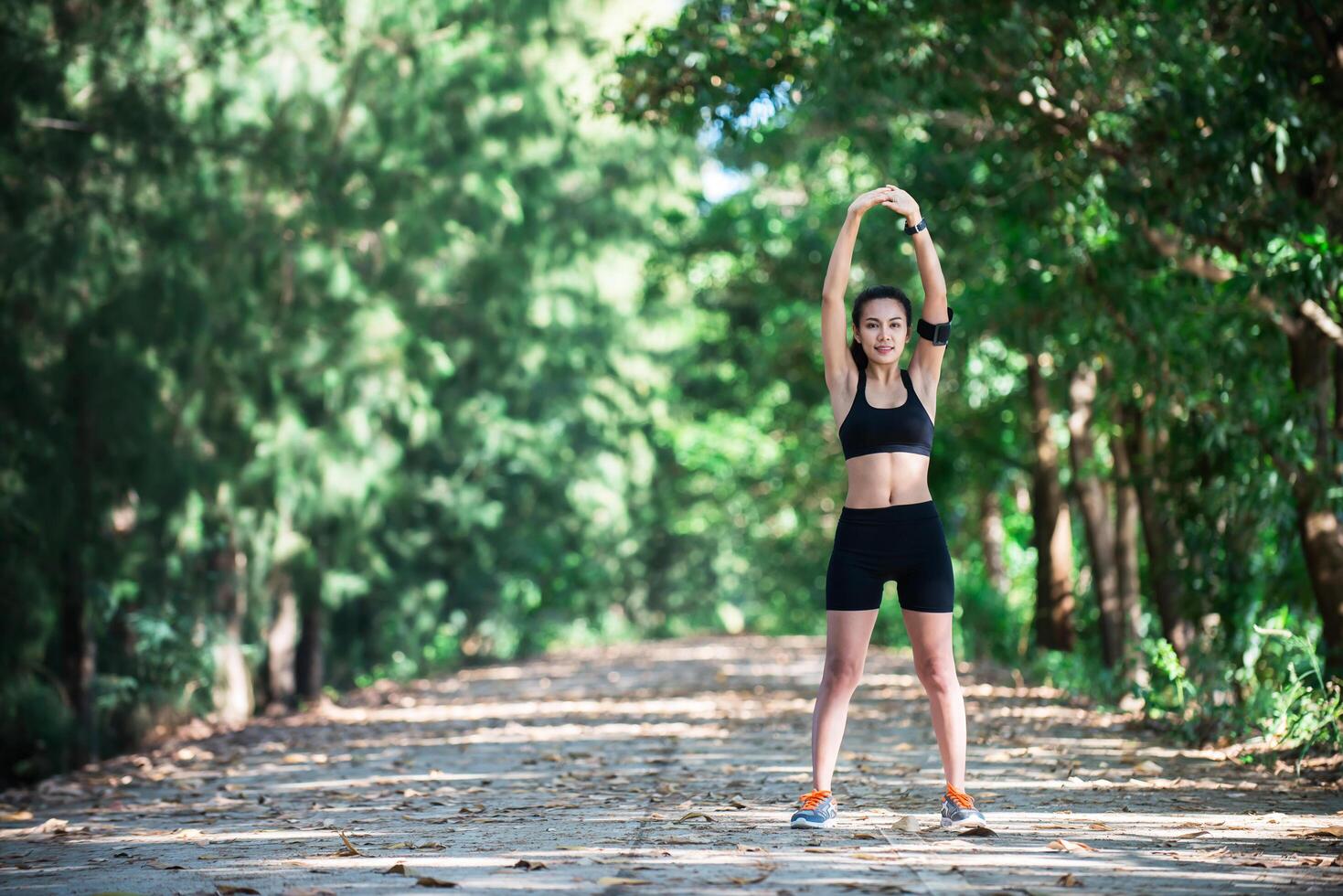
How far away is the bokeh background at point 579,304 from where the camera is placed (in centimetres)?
988

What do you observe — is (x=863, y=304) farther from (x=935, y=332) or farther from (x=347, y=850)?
(x=347, y=850)

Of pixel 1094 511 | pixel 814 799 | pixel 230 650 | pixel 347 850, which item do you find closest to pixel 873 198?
pixel 814 799

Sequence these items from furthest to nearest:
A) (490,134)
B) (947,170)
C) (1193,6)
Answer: (490,134), (947,170), (1193,6)

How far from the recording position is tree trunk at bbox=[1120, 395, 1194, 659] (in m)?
12.7

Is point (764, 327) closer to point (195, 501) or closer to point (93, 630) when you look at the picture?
point (195, 501)

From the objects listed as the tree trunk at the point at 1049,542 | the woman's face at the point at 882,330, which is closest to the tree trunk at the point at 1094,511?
the tree trunk at the point at 1049,542

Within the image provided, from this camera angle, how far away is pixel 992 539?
24.1 m

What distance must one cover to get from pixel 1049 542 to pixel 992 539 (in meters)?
7.22

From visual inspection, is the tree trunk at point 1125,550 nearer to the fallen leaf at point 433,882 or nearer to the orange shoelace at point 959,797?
the orange shoelace at point 959,797

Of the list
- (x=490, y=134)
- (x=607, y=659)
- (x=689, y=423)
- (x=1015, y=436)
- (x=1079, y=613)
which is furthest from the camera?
(x=689, y=423)

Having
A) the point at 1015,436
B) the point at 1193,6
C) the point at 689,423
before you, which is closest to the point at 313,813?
the point at 1193,6

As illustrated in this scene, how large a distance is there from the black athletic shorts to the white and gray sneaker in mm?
761

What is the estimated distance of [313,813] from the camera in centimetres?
725

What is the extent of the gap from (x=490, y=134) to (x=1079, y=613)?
10.6 meters
